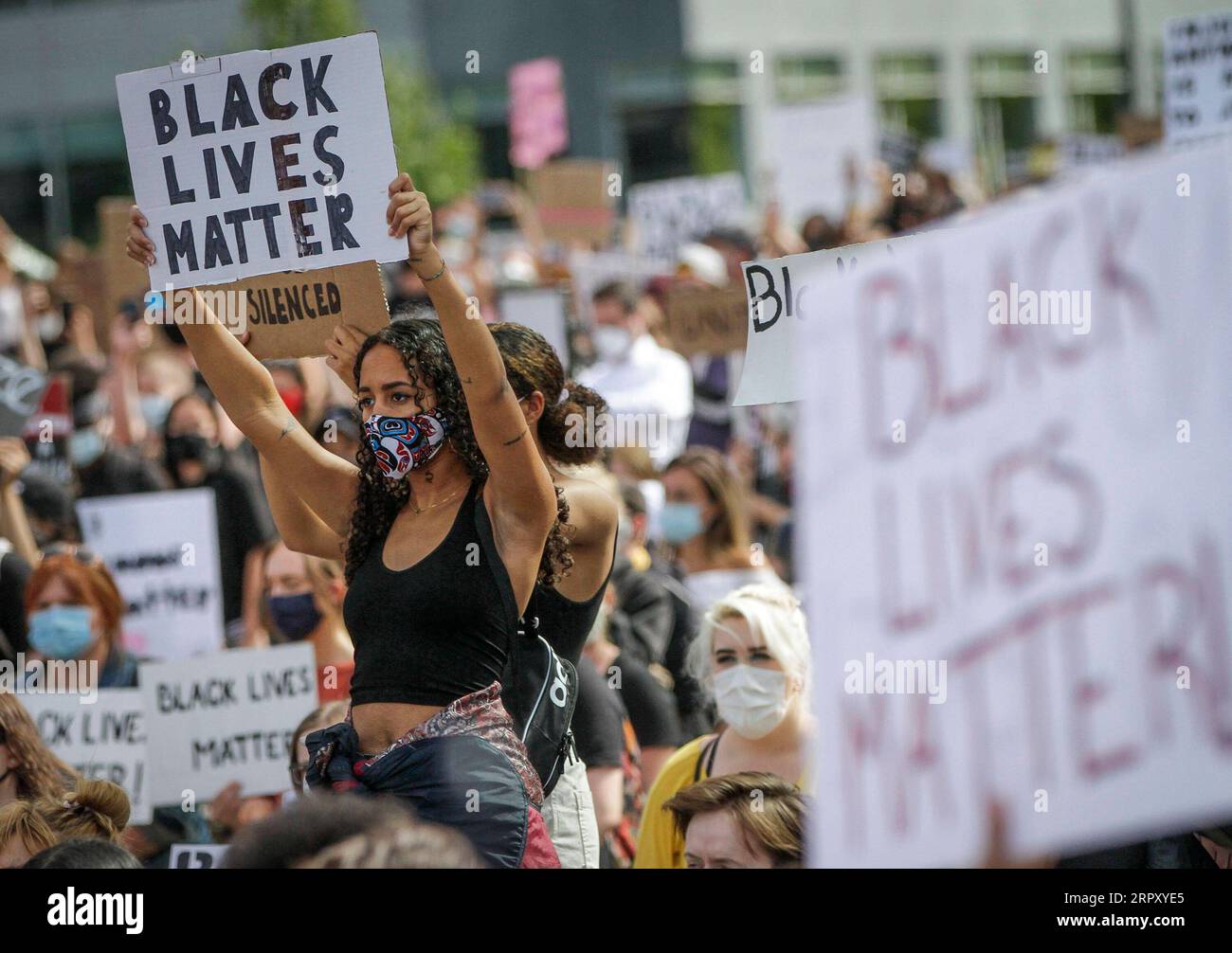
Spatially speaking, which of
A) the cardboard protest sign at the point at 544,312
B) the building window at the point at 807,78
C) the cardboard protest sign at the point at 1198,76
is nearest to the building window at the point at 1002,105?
the building window at the point at 807,78

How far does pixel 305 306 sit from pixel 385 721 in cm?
116

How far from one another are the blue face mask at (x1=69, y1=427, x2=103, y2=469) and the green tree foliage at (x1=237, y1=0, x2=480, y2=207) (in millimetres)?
11244

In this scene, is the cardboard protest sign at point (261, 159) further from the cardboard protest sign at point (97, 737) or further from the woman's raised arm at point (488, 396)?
the cardboard protest sign at point (97, 737)

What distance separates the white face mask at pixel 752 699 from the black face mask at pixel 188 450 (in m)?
3.41

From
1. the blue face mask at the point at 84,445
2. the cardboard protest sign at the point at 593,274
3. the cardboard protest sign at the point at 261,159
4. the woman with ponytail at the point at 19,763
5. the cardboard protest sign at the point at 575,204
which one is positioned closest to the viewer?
the cardboard protest sign at the point at 261,159

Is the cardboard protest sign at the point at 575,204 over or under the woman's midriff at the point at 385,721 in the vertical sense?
over

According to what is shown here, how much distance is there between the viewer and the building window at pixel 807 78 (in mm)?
25797

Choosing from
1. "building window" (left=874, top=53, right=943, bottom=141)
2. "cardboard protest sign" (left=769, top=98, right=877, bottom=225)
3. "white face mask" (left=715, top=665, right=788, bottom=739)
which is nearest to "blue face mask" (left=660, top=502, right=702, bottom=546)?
"white face mask" (left=715, top=665, right=788, bottom=739)

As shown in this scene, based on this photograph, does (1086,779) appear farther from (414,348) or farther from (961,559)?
(414,348)

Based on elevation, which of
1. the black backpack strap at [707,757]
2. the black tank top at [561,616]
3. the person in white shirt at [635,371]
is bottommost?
the black backpack strap at [707,757]

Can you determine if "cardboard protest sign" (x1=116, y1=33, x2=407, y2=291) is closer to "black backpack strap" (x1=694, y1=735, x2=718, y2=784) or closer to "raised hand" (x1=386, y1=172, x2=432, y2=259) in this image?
"raised hand" (x1=386, y1=172, x2=432, y2=259)

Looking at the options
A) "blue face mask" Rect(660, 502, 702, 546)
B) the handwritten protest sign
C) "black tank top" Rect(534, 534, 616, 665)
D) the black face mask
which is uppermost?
the handwritten protest sign

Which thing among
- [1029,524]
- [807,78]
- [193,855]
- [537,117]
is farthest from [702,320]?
[807,78]

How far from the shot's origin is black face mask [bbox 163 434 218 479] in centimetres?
702
